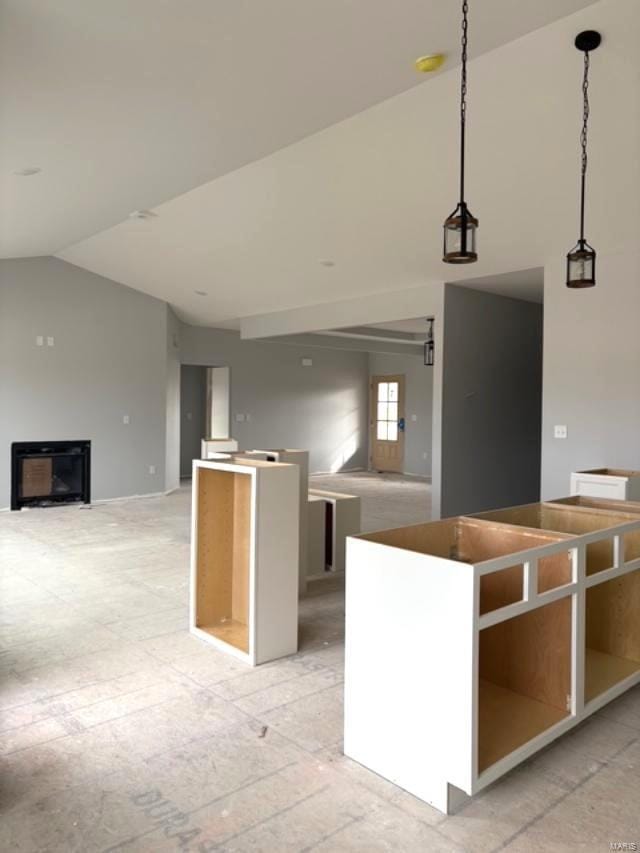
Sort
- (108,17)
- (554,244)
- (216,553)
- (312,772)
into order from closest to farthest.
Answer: (312,772) < (108,17) < (216,553) < (554,244)

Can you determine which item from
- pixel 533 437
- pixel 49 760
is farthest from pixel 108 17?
pixel 533 437

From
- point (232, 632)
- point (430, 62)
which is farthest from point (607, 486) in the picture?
point (430, 62)

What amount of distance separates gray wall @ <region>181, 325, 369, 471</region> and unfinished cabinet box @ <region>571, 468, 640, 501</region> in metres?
7.60

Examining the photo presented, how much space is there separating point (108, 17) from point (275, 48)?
2.74 feet

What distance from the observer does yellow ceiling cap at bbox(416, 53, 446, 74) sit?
348 centimetres

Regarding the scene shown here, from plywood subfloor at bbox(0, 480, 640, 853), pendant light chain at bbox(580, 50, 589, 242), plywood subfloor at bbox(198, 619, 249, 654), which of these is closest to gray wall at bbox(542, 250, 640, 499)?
pendant light chain at bbox(580, 50, 589, 242)

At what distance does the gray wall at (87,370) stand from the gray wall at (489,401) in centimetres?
441

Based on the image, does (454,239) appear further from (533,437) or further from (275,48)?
(533,437)

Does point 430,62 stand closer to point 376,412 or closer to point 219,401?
point 219,401

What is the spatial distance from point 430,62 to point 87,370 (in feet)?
21.1

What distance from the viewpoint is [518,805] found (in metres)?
2.15

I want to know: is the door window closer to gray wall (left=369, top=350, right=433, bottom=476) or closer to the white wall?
gray wall (left=369, top=350, right=433, bottom=476)

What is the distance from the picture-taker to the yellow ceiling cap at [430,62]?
3.48m

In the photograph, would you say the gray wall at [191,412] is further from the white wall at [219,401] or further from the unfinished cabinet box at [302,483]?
the unfinished cabinet box at [302,483]
